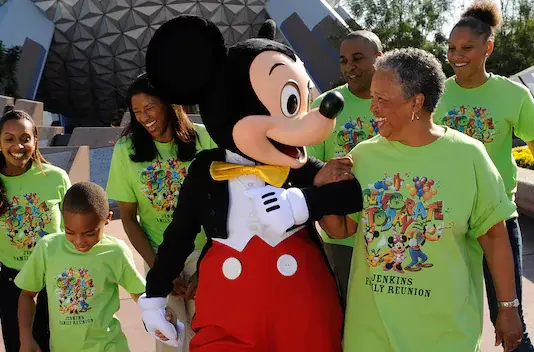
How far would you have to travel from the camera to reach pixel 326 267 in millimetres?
2332

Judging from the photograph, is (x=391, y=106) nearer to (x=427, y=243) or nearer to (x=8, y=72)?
(x=427, y=243)

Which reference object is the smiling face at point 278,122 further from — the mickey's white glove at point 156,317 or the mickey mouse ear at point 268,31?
the mickey's white glove at point 156,317

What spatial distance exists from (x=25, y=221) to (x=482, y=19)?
267 cm

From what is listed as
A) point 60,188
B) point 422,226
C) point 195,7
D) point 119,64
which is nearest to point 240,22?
point 195,7

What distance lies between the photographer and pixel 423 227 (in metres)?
2.04

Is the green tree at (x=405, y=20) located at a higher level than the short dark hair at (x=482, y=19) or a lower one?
higher

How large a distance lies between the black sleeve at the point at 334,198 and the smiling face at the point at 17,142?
1915 millimetres

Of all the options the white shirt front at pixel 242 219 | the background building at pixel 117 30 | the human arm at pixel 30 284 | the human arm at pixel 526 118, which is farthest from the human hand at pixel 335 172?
the background building at pixel 117 30

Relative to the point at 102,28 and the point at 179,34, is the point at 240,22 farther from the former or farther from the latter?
the point at 179,34

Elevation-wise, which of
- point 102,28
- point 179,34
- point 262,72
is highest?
point 102,28

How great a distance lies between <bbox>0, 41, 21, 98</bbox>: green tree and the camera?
64.5ft

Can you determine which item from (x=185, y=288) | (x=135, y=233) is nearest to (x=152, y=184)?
(x=135, y=233)

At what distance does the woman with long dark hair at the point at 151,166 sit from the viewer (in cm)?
302

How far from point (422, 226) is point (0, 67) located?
2007cm
